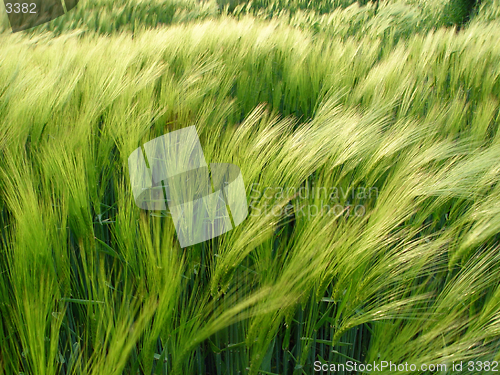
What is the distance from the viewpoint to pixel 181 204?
74cm

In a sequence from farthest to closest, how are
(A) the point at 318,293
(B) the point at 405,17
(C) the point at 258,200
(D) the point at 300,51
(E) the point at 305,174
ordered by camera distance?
(B) the point at 405,17
(D) the point at 300,51
(E) the point at 305,174
(C) the point at 258,200
(A) the point at 318,293

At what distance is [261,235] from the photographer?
0.67 meters

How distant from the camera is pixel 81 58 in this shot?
1.68 m

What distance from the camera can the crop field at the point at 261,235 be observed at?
0.59m

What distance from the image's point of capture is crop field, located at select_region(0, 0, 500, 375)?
1.93ft

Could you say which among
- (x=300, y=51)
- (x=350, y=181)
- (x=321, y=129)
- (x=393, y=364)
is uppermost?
(x=300, y=51)

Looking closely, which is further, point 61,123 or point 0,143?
point 61,123

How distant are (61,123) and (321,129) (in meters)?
0.74

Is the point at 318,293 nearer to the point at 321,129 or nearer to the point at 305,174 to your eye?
the point at 305,174

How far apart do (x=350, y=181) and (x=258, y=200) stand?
0.31 m

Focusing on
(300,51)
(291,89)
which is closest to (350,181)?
(291,89)

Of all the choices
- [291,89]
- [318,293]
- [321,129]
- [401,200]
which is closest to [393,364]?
[318,293]

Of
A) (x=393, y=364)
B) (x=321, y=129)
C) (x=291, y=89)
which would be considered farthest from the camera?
(x=291, y=89)

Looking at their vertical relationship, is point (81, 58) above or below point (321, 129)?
above
